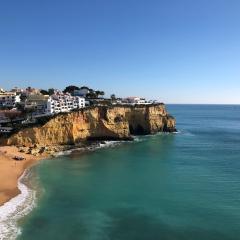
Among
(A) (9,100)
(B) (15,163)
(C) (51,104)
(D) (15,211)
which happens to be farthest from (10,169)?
(A) (9,100)

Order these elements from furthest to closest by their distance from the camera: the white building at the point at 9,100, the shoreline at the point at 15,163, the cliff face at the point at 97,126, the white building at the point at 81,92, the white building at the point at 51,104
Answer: the white building at the point at 81,92
the white building at the point at 9,100
the white building at the point at 51,104
the cliff face at the point at 97,126
the shoreline at the point at 15,163

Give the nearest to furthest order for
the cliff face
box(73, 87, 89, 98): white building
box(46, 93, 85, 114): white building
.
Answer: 1. the cliff face
2. box(46, 93, 85, 114): white building
3. box(73, 87, 89, 98): white building

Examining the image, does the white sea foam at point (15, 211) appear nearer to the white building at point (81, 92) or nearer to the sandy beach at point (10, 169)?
the sandy beach at point (10, 169)

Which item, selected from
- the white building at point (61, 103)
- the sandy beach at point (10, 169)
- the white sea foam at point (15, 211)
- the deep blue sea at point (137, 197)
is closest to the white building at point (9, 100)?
the white building at point (61, 103)

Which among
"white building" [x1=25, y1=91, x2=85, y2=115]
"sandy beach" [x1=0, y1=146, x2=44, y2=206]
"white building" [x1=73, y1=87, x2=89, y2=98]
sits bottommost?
"sandy beach" [x1=0, y1=146, x2=44, y2=206]

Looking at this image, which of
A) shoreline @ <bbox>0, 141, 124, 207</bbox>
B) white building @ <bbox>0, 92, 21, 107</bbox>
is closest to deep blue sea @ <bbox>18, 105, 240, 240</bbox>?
shoreline @ <bbox>0, 141, 124, 207</bbox>

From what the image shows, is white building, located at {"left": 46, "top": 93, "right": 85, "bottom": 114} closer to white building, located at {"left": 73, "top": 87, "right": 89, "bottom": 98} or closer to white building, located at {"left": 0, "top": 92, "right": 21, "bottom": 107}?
white building, located at {"left": 0, "top": 92, "right": 21, "bottom": 107}

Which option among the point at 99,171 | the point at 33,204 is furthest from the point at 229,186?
the point at 33,204

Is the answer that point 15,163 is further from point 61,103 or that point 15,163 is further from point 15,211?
point 61,103
